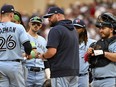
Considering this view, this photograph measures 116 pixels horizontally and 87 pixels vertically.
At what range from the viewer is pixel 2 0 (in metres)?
29.7

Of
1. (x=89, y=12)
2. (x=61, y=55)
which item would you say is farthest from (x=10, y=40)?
(x=89, y=12)

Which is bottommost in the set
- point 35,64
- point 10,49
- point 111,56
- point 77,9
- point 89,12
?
point 35,64

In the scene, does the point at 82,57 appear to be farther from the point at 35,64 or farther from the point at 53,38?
the point at 53,38

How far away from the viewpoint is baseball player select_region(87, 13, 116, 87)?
397 inches

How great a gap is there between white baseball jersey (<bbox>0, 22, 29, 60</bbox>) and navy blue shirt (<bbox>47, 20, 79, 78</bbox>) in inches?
20.7

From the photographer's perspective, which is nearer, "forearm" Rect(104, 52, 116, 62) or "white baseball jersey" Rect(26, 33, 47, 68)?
"forearm" Rect(104, 52, 116, 62)

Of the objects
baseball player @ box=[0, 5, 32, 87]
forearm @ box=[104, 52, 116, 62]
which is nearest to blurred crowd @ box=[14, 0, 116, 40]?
baseball player @ box=[0, 5, 32, 87]

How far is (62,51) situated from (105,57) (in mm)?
805

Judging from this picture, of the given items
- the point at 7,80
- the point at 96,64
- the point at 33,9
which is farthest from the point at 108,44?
the point at 33,9

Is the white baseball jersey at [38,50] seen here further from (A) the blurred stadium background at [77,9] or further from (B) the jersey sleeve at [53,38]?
(A) the blurred stadium background at [77,9]

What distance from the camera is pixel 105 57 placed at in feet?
33.1

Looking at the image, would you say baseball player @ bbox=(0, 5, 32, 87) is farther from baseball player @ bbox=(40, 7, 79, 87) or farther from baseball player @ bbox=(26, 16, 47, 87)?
baseball player @ bbox=(26, 16, 47, 87)

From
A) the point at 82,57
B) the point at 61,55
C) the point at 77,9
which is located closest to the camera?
Result: the point at 61,55

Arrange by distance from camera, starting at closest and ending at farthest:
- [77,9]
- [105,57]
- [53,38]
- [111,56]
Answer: [111,56] < [105,57] < [53,38] < [77,9]
